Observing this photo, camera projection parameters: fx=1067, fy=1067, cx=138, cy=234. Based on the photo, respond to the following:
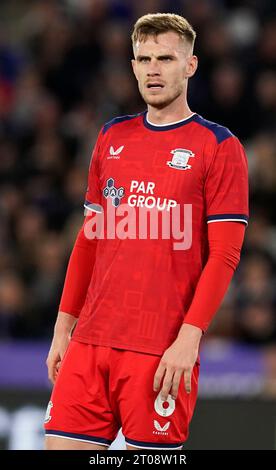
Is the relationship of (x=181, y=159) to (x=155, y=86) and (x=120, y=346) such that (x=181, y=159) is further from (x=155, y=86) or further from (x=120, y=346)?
(x=120, y=346)

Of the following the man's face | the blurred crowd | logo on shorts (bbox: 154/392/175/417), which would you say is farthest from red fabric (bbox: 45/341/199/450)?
the blurred crowd

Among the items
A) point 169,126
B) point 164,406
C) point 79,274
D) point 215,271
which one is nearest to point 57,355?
point 79,274

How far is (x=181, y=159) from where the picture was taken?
4.04 m

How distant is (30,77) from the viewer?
1088cm

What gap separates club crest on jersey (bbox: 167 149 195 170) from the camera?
4.02 m

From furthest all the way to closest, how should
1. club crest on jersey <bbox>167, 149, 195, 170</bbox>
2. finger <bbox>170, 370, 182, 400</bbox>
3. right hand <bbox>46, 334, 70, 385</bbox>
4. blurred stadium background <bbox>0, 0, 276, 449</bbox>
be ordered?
blurred stadium background <bbox>0, 0, 276, 449</bbox> → right hand <bbox>46, 334, 70, 385</bbox> → club crest on jersey <bbox>167, 149, 195, 170</bbox> → finger <bbox>170, 370, 182, 400</bbox>

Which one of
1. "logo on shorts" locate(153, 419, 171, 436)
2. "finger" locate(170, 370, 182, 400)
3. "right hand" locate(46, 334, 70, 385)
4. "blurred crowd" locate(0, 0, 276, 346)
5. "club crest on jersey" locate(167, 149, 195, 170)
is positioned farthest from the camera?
"blurred crowd" locate(0, 0, 276, 346)

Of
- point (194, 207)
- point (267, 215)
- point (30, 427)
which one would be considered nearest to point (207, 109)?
point (267, 215)

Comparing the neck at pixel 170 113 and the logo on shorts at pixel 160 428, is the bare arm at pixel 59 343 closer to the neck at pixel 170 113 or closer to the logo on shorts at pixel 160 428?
the logo on shorts at pixel 160 428

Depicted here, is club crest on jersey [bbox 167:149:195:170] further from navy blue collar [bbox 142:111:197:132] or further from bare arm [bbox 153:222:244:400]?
bare arm [bbox 153:222:244:400]

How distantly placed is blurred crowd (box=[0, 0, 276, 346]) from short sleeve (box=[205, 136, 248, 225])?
4466 millimetres

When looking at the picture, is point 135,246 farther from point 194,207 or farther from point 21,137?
point 21,137

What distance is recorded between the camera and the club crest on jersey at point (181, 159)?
402cm

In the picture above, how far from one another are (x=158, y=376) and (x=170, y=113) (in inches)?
40.2
